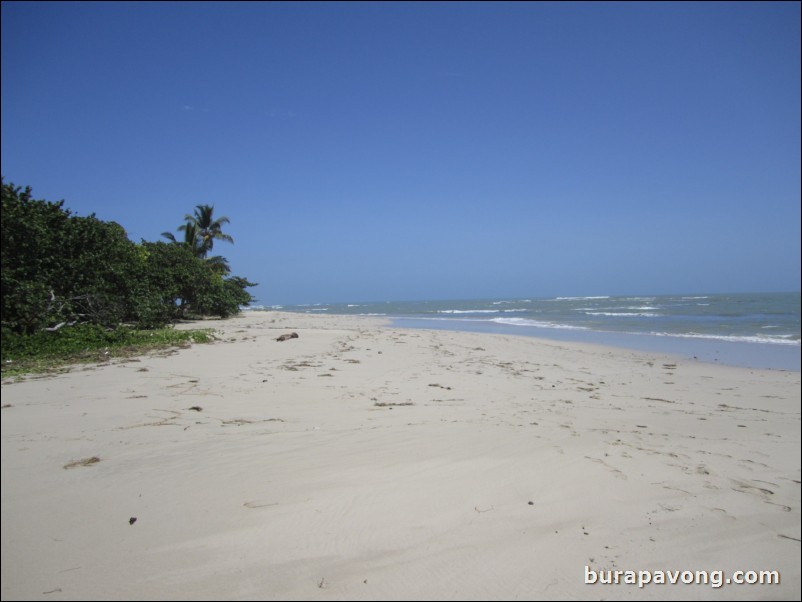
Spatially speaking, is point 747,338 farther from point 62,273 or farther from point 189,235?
point 189,235

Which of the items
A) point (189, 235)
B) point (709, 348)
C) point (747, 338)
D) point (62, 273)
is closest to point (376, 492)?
point (62, 273)

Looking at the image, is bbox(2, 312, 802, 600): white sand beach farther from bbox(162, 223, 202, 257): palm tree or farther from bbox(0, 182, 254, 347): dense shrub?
bbox(162, 223, 202, 257): palm tree

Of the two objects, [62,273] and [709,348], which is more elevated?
[62,273]

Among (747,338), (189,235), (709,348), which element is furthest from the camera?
(189,235)

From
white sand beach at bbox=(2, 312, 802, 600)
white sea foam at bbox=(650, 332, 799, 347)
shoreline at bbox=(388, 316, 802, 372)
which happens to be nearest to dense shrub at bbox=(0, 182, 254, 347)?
white sand beach at bbox=(2, 312, 802, 600)

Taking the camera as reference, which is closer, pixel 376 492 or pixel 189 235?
pixel 376 492

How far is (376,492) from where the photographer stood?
3.09 metres

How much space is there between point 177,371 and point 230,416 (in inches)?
118

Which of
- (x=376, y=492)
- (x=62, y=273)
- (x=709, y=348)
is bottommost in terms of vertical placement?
(x=709, y=348)

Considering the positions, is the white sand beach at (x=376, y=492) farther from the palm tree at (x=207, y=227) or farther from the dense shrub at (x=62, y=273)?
the palm tree at (x=207, y=227)

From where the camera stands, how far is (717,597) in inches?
90.0

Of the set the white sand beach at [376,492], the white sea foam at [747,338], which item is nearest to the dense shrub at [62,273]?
the white sand beach at [376,492]

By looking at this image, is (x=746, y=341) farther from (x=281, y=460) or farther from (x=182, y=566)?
(x=182, y=566)

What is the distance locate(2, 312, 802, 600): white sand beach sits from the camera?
7.30 feet
